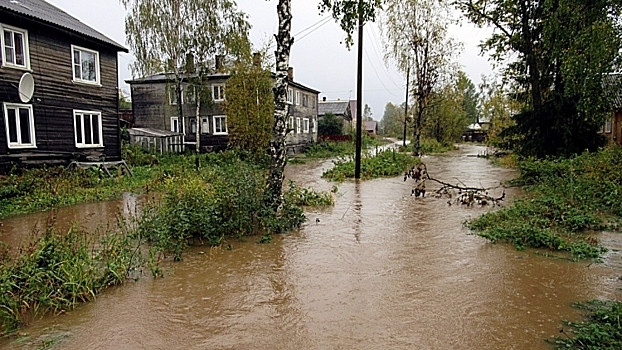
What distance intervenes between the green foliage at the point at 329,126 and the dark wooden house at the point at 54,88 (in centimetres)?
2998

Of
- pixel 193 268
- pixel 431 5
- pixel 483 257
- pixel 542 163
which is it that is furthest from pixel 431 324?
pixel 431 5

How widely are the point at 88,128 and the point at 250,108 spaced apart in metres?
8.55

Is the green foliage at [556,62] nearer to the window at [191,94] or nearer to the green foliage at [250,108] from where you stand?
the green foliage at [250,108]

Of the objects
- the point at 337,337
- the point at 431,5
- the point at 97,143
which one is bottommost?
the point at 337,337

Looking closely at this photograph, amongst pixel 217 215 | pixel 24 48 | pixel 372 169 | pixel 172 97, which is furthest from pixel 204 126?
pixel 217 215

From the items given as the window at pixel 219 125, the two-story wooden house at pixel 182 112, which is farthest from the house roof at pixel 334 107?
the window at pixel 219 125

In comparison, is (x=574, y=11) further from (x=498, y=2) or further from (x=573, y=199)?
(x=498, y=2)

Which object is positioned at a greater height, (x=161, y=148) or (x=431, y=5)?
(x=431, y=5)

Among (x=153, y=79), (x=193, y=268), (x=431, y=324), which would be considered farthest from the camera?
(x=153, y=79)

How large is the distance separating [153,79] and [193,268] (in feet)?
98.5

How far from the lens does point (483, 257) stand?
7.11 meters

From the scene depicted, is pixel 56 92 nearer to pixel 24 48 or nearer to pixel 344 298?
pixel 24 48

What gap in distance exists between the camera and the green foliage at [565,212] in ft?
25.3

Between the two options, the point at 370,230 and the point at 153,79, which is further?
the point at 153,79
